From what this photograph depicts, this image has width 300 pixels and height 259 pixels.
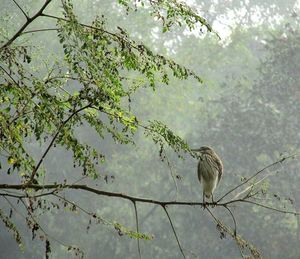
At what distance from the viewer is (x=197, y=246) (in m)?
25.6

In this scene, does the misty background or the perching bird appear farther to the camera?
the misty background

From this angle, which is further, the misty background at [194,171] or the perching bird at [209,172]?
the misty background at [194,171]

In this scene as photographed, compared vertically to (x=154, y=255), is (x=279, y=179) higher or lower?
higher

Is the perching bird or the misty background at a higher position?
the misty background

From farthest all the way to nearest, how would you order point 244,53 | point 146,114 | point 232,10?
point 232,10 → point 244,53 → point 146,114

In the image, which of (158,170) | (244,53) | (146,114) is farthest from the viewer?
(244,53)

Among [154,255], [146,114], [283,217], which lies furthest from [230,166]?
[146,114]

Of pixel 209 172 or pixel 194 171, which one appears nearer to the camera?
pixel 209 172

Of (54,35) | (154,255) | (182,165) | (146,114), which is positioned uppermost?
(54,35)

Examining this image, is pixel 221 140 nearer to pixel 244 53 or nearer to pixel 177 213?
pixel 177 213

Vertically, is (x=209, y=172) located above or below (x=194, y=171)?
below

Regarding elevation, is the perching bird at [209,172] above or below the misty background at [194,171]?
below

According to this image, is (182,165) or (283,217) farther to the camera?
(182,165)

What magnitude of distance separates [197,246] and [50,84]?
21668 millimetres
